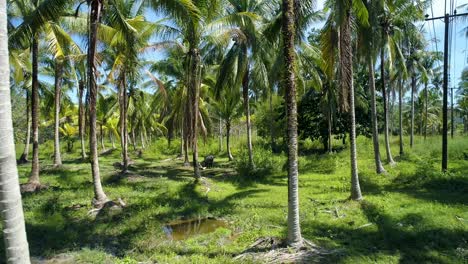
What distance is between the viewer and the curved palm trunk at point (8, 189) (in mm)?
3357

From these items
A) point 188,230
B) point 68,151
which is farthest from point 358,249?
point 68,151

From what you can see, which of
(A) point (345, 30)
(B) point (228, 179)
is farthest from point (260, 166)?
(A) point (345, 30)

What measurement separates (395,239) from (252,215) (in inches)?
161

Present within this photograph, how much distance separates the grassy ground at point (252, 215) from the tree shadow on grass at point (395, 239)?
2cm

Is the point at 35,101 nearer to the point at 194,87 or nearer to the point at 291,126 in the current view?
the point at 194,87

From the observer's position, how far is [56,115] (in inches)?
784

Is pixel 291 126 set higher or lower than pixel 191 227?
higher

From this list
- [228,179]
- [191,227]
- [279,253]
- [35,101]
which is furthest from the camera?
[228,179]

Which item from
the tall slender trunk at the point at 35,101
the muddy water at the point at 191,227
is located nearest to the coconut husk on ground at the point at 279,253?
the muddy water at the point at 191,227

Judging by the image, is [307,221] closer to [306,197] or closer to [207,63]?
[306,197]

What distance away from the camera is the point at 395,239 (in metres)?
9.26

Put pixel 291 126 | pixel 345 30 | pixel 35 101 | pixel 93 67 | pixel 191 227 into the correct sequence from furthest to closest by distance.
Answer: pixel 35 101 < pixel 93 67 < pixel 345 30 < pixel 191 227 < pixel 291 126

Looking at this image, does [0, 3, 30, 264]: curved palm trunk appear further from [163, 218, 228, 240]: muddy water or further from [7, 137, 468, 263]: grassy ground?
[163, 218, 228, 240]: muddy water

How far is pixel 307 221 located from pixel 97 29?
8.72 m
